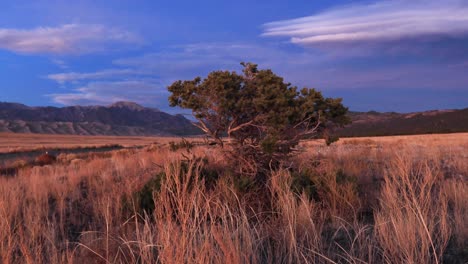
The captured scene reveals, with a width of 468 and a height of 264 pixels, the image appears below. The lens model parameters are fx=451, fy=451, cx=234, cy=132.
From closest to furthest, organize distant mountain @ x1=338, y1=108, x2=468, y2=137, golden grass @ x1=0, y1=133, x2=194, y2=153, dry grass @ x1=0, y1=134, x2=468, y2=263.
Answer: dry grass @ x1=0, y1=134, x2=468, y2=263 → golden grass @ x1=0, y1=133, x2=194, y2=153 → distant mountain @ x1=338, y1=108, x2=468, y2=137

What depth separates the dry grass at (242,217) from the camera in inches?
162

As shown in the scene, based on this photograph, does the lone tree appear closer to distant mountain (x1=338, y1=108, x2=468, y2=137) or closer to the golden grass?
the golden grass

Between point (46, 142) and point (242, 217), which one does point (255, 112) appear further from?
point (46, 142)

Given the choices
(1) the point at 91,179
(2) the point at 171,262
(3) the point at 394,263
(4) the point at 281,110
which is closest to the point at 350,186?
(4) the point at 281,110

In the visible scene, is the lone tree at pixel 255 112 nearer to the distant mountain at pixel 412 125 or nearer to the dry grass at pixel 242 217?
the dry grass at pixel 242 217

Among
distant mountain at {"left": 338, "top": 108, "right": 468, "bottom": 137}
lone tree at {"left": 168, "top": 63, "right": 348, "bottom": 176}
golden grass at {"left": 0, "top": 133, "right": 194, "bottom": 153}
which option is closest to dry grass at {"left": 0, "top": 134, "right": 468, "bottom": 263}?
lone tree at {"left": 168, "top": 63, "right": 348, "bottom": 176}

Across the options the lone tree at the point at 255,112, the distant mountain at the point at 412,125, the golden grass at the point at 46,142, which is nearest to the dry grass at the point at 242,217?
the lone tree at the point at 255,112

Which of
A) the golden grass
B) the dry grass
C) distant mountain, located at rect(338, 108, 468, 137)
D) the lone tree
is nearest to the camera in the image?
the dry grass

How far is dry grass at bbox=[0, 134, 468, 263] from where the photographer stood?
13.5 ft

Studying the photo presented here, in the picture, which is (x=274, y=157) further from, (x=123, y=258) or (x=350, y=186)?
(x=123, y=258)

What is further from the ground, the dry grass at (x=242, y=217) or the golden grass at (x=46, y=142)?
the dry grass at (x=242, y=217)

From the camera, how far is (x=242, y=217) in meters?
4.74

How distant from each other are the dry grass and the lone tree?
0.68 meters

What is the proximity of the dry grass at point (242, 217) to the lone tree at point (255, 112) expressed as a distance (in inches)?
26.6
